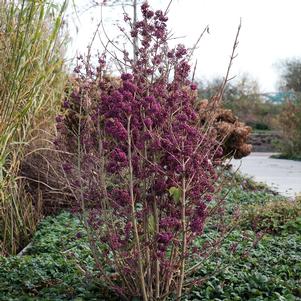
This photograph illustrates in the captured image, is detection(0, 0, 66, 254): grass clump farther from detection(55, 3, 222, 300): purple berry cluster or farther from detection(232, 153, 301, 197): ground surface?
detection(232, 153, 301, 197): ground surface

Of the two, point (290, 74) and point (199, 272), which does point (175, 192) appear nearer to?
point (199, 272)

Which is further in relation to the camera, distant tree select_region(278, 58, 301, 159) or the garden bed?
distant tree select_region(278, 58, 301, 159)

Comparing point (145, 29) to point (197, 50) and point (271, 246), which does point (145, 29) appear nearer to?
point (197, 50)

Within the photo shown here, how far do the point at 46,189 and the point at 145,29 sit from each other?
3.06 m

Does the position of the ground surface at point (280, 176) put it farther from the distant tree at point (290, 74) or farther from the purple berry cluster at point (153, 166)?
the distant tree at point (290, 74)

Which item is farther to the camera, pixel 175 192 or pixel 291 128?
pixel 291 128

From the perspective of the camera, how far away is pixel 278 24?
393 inches

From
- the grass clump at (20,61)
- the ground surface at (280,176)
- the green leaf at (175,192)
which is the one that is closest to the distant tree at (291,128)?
the ground surface at (280,176)

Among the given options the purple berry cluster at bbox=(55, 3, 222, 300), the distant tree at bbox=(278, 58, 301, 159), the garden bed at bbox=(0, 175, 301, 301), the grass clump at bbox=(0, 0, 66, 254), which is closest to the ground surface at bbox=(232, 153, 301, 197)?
the distant tree at bbox=(278, 58, 301, 159)

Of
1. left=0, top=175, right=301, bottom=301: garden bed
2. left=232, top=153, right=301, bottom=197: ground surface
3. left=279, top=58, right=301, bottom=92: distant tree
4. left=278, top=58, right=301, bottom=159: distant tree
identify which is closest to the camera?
left=0, top=175, right=301, bottom=301: garden bed

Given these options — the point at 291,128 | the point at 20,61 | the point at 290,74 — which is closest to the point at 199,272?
the point at 20,61

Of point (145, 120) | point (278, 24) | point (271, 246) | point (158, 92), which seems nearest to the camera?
point (145, 120)

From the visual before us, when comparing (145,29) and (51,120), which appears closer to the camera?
(145,29)

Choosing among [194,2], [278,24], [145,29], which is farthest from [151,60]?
[278,24]
